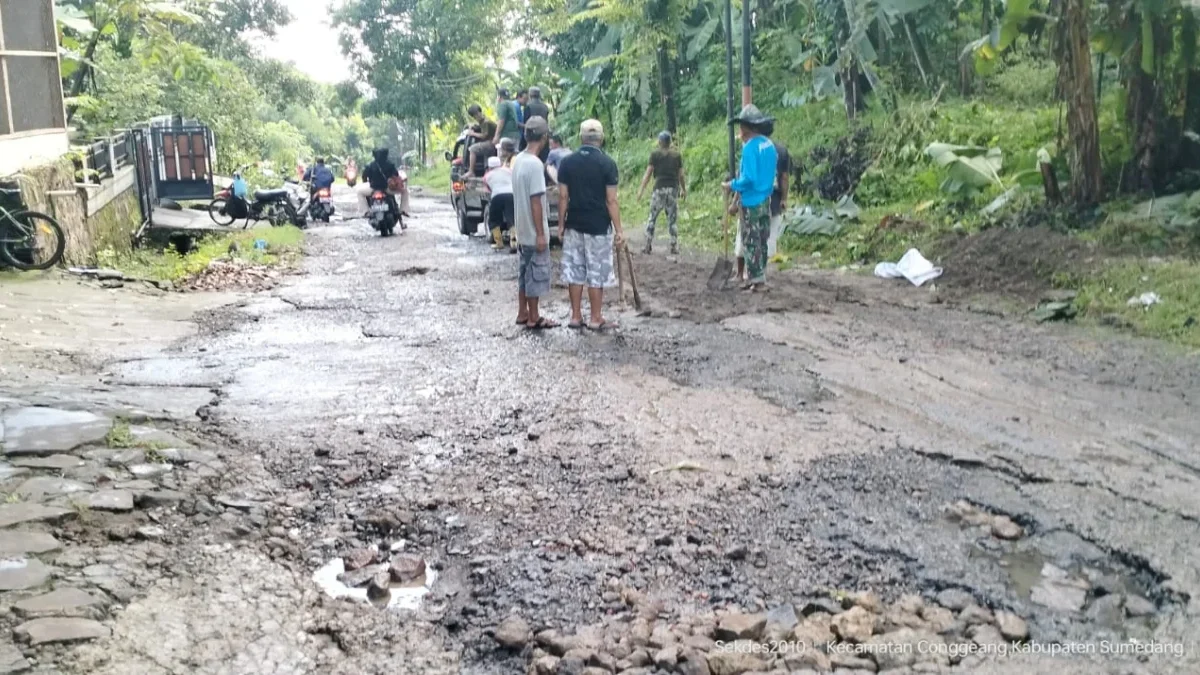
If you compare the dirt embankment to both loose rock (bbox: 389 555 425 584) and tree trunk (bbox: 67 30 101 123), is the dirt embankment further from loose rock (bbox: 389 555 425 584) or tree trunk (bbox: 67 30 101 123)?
tree trunk (bbox: 67 30 101 123)

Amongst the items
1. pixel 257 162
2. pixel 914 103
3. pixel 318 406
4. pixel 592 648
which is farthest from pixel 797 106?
pixel 257 162

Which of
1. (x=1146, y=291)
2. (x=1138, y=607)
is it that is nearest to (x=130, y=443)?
(x=1138, y=607)

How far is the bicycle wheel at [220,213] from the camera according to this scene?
1953 cm

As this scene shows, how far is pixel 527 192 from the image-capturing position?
8695mm

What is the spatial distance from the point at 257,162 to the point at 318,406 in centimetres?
2838

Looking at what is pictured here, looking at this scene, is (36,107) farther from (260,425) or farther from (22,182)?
(260,425)

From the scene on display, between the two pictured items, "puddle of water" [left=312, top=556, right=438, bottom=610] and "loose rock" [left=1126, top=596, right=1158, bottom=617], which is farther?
"puddle of water" [left=312, top=556, right=438, bottom=610]

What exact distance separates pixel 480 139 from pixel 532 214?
9.02 metres

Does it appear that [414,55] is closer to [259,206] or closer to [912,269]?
[259,206]

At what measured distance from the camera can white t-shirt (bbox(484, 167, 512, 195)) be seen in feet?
47.6

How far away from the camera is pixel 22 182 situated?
11492 millimetres

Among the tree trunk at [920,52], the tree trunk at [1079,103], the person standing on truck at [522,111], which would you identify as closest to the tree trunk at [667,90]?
the person standing on truck at [522,111]

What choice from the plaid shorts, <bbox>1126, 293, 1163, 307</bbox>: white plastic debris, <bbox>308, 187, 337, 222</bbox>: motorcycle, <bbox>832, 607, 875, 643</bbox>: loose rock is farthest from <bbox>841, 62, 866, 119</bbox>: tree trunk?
<bbox>832, 607, 875, 643</bbox>: loose rock

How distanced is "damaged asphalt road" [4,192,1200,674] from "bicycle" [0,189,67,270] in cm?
411
